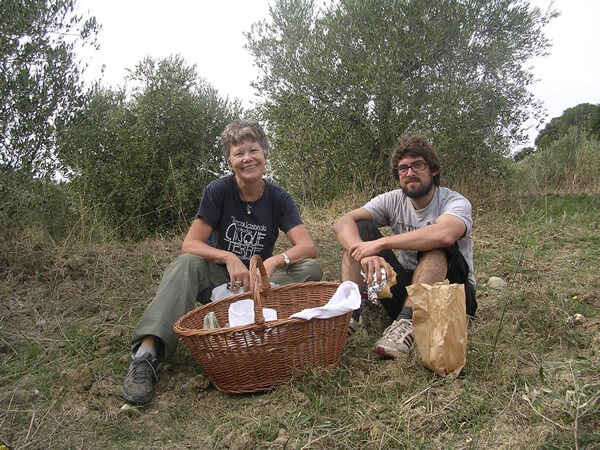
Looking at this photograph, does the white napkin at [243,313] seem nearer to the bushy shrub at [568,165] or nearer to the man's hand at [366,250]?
the man's hand at [366,250]

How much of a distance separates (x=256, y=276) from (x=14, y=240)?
2864mm

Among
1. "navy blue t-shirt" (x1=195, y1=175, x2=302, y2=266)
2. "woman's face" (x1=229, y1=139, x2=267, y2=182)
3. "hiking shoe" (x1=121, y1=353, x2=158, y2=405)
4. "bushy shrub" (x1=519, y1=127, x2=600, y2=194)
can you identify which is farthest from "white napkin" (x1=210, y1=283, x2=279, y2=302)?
"bushy shrub" (x1=519, y1=127, x2=600, y2=194)

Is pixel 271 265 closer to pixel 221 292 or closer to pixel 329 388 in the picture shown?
pixel 221 292

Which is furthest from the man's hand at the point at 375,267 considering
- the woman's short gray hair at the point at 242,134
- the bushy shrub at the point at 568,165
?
the bushy shrub at the point at 568,165

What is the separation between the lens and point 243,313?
2486 millimetres

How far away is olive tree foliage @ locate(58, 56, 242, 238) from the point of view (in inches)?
332

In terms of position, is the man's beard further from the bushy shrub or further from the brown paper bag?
the bushy shrub

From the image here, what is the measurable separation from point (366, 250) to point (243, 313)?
713 mm

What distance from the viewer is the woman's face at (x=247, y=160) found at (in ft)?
8.86

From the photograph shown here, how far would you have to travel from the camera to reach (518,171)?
7.90m

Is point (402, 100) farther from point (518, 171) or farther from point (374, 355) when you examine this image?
point (374, 355)

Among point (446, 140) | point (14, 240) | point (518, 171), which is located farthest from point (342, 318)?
point (518, 171)

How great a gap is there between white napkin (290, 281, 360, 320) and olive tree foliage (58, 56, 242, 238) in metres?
5.46

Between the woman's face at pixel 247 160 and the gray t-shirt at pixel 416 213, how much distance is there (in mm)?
751
